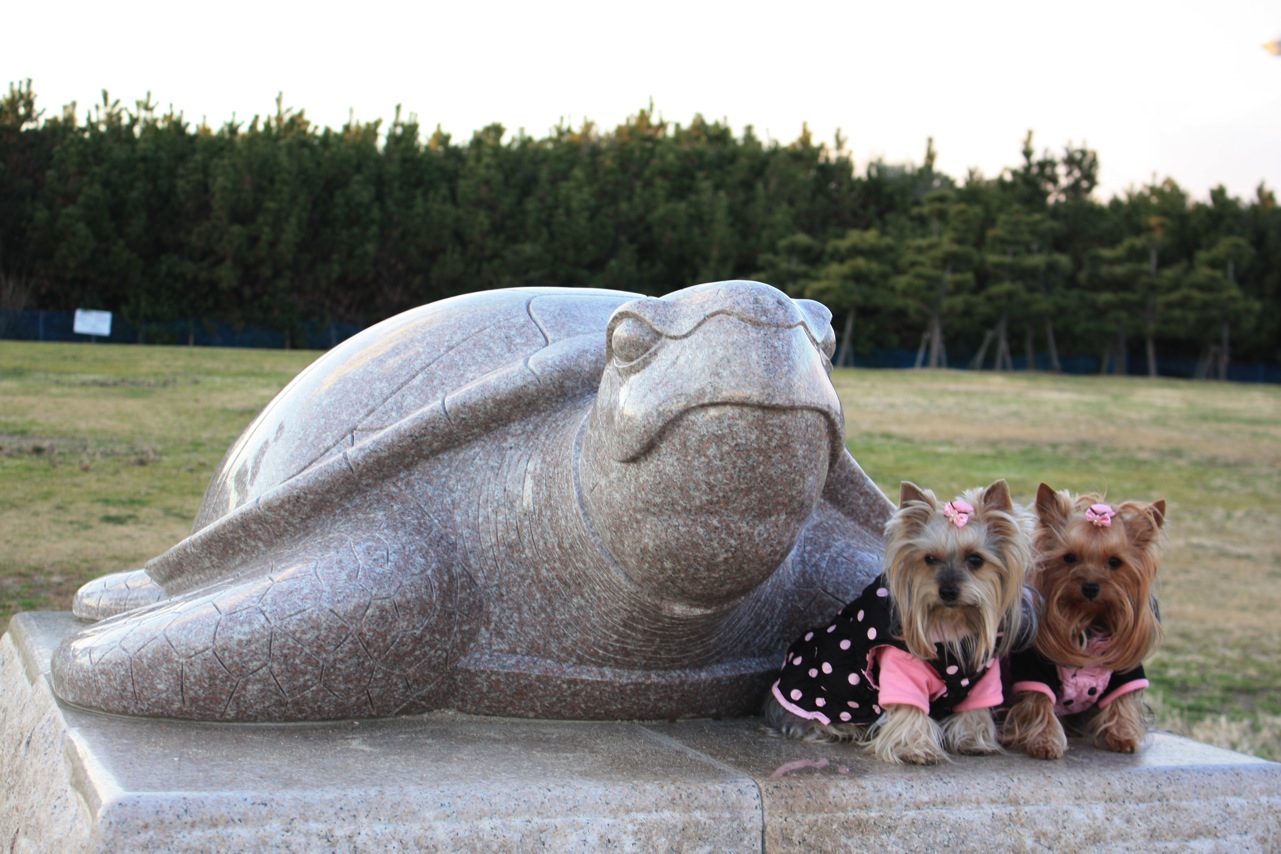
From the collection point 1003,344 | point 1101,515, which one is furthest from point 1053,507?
point 1003,344

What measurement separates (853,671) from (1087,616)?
1.99ft

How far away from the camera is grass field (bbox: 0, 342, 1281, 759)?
6.98 meters

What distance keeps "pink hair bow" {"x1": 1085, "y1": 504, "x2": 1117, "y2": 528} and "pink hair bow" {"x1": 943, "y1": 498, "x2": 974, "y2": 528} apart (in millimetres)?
358

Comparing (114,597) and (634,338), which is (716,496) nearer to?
(634,338)

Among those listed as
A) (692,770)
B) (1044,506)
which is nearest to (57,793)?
(692,770)

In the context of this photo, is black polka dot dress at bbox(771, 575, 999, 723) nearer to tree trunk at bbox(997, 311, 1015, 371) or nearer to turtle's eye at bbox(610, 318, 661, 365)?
turtle's eye at bbox(610, 318, 661, 365)

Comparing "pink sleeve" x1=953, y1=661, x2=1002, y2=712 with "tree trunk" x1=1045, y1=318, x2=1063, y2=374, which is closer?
"pink sleeve" x1=953, y1=661, x2=1002, y2=712

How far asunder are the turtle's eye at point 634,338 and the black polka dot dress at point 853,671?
94cm

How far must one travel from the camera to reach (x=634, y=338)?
247 cm

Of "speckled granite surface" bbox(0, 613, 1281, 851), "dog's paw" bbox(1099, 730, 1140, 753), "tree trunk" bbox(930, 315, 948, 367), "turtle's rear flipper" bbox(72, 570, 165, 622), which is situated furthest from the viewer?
"tree trunk" bbox(930, 315, 948, 367)

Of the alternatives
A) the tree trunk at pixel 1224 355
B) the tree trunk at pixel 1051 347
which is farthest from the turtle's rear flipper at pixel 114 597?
the tree trunk at pixel 1224 355

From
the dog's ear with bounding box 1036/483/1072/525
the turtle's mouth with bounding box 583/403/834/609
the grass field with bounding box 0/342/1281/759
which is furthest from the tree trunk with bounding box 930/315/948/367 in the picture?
the turtle's mouth with bounding box 583/403/834/609

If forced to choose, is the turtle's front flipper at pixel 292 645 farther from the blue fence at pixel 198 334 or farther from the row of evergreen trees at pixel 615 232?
the row of evergreen trees at pixel 615 232

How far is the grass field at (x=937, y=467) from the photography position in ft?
22.9
